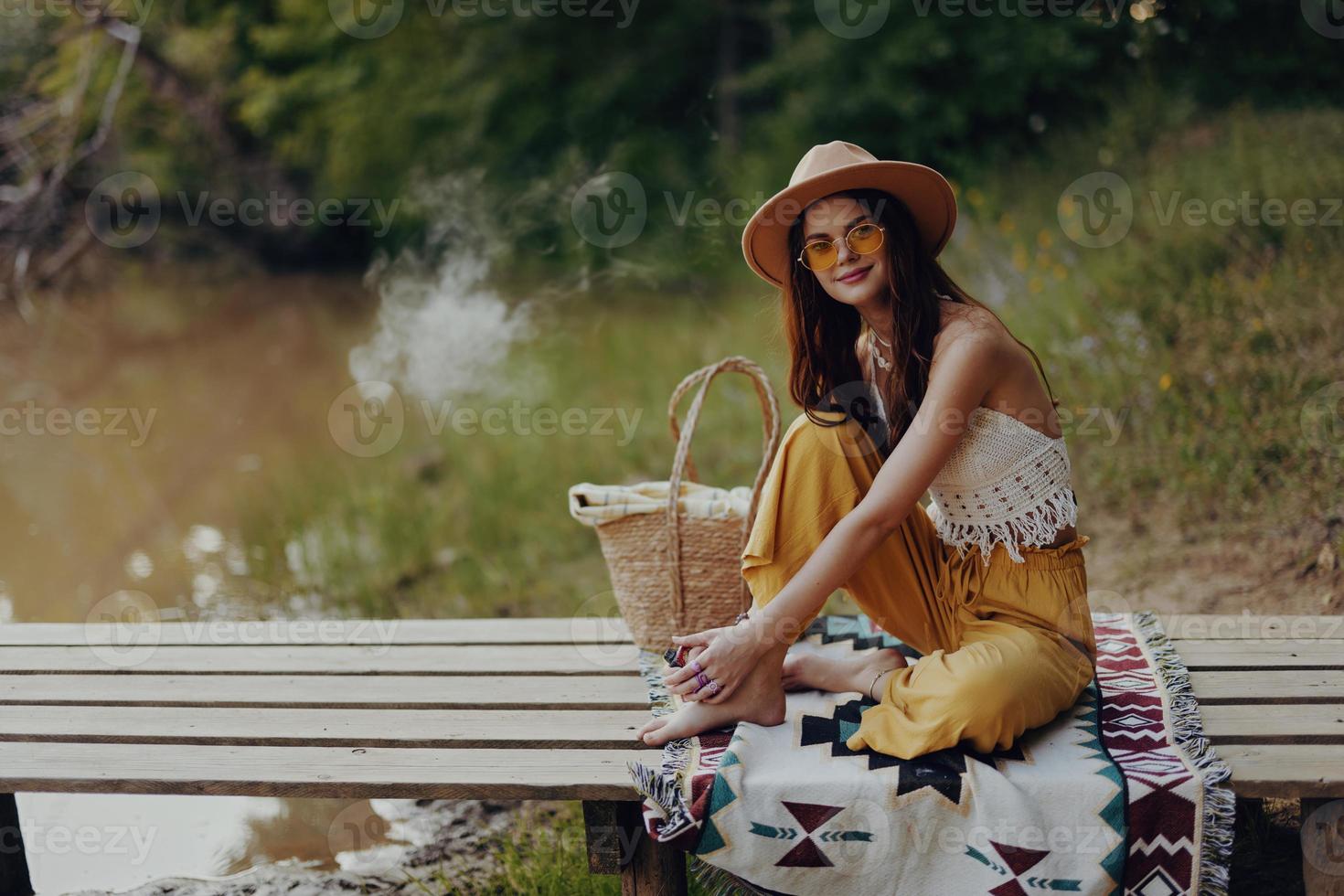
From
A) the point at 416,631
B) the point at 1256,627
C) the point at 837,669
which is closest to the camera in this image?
the point at 837,669

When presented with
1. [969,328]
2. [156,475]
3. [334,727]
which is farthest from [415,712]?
[156,475]

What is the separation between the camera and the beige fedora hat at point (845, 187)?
2.30 m

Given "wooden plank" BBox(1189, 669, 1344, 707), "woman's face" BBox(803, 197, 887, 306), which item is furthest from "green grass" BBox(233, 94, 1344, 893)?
"wooden plank" BBox(1189, 669, 1344, 707)

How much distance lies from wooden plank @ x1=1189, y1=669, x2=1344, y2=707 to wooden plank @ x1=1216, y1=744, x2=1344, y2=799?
206 mm

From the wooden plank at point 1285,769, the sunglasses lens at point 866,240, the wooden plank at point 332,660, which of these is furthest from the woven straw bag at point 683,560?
the wooden plank at point 1285,769

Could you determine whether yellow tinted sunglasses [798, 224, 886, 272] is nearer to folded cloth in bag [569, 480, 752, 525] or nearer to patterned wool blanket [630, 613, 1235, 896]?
folded cloth in bag [569, 480, 752, 525]

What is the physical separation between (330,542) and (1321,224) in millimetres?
4406

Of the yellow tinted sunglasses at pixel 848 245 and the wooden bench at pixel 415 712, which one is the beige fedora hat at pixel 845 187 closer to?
the yellow tinted sunglasses at pixel 848 245

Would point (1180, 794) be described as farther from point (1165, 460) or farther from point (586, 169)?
point (586, 169)

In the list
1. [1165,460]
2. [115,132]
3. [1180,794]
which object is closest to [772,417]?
[1180,794]

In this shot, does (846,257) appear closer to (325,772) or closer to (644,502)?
(644,502)

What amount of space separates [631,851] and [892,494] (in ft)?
2.75

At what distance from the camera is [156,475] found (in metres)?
6.57

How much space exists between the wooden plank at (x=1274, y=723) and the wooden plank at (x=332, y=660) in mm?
1214
